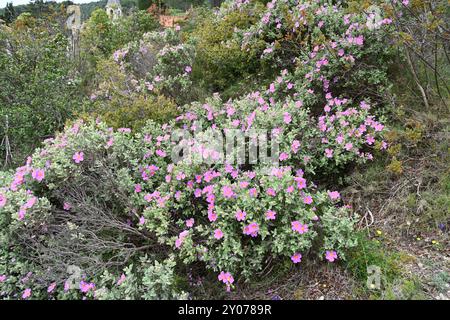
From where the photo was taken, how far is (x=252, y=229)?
1964 mm

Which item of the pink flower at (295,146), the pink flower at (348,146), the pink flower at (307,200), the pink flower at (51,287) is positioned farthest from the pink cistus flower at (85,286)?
the pink flower at (348,146)

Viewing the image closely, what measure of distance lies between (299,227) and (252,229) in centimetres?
27

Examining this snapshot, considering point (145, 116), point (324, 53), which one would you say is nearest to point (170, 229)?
point (145, 116)

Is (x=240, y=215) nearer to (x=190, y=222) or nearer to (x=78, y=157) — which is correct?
(x=190, y=222)

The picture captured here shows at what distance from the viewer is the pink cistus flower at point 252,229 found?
1961mm

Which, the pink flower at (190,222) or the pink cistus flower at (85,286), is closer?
the pink cistus flower at (85,286)

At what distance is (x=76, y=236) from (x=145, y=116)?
128cm

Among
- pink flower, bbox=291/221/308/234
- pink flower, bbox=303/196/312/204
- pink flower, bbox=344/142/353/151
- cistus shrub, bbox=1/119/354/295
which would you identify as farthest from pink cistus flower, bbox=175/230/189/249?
pink flower, bbox=344/142/353/151

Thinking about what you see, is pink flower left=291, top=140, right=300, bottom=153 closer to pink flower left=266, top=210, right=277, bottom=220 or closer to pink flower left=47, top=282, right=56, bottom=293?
pink flower left=266, top=210, right=277, bottom=220

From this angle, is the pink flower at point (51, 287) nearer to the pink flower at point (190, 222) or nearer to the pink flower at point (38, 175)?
the pink flower at point (38, 175)

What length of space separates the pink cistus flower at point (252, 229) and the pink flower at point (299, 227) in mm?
209

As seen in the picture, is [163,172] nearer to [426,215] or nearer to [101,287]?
[101,287]

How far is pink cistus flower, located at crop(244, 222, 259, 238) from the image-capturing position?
196 cm

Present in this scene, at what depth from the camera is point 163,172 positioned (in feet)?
8.25
